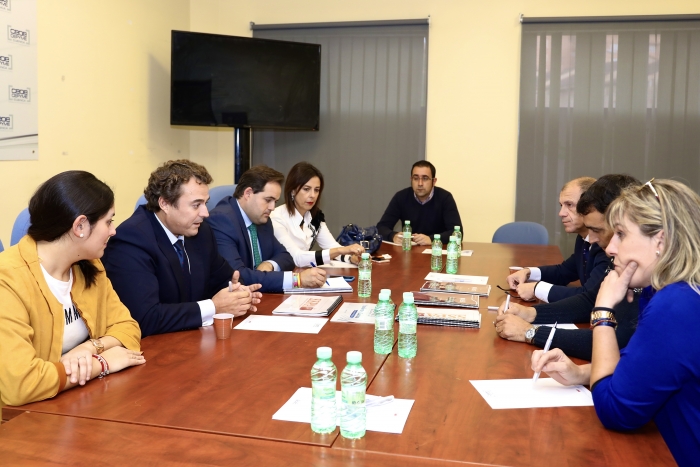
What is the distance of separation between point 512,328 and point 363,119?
14.2 feet

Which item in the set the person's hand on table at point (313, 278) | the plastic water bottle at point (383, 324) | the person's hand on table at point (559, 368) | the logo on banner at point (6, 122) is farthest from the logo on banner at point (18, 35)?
the person's hand on table at point (559, 368)

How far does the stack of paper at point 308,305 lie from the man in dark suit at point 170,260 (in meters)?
0.13

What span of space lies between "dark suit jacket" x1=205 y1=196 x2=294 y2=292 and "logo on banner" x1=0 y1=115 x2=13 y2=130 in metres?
1.57

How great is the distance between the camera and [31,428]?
144 cm

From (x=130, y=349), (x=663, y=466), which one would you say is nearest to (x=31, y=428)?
(x=130, y=349)

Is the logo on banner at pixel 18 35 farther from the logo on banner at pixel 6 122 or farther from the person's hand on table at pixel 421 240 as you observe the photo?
the person's hand on table at pixel 421 240

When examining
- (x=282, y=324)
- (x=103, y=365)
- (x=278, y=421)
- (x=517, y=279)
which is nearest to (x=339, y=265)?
(x=517, y=279)

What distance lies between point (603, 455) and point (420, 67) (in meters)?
5.21

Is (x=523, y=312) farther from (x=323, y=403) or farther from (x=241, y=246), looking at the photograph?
(x=241, y=246)

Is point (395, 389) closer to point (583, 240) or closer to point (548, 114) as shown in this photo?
point (583, 240)

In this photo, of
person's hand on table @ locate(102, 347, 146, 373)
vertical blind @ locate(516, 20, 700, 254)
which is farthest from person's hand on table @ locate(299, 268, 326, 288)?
vertical blind @ locate(516, 20, 700, 254)

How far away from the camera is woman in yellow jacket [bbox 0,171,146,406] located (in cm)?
162

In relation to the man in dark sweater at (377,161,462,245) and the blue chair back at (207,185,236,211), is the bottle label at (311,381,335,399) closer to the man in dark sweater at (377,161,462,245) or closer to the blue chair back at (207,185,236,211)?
the blue chair back at (207,185,236,211)

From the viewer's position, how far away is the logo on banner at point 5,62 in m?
3.92
